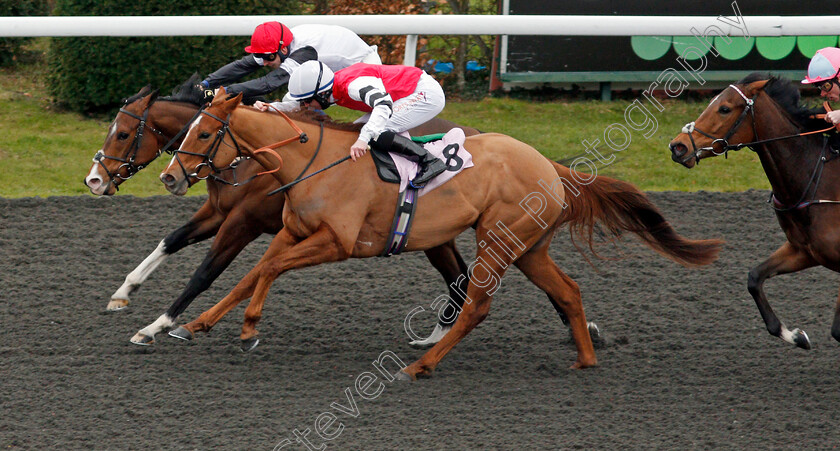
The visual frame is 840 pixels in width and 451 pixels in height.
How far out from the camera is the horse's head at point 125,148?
4938mm

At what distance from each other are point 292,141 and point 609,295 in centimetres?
228

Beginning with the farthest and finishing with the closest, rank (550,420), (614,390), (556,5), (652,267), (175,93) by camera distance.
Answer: (556,5) < (652,267) < (175,93) < (614,390) < (550,420)

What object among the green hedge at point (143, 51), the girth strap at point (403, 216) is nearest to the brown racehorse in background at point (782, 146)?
the girth strap at point (403, 216)

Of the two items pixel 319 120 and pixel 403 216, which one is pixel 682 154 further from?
pixel 319 120

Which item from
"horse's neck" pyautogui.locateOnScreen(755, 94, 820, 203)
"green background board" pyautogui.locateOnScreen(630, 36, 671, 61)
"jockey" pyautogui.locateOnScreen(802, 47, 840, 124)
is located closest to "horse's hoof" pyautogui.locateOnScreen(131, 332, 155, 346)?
"horse's neck" pyautogui.locateOnScreen(755, 94, 820, 203)

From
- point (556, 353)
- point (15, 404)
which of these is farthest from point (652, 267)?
point (15, 404)

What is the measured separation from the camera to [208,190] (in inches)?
198

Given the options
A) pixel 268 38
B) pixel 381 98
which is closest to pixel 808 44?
pixel 268 38

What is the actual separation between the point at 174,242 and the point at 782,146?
3.11 meters

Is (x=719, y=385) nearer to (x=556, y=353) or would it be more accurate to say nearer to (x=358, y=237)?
(x=556, y=353)

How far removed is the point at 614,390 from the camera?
14.6ft

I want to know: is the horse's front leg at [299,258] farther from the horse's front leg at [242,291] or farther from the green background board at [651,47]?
the green background board at [651,47]

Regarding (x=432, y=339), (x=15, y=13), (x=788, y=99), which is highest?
(x=788, y=99)

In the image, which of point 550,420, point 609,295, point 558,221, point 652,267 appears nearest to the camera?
point 550,420
